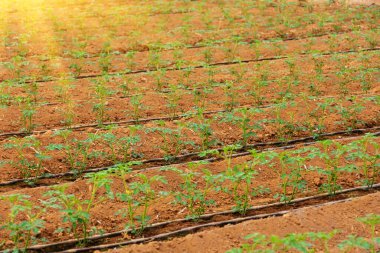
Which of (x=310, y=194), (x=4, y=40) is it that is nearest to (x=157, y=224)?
(x=310, y=194)

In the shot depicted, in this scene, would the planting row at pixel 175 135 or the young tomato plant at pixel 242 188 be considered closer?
the young tomato plant at pixel 242 188

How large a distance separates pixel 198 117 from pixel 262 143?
856 millimetres

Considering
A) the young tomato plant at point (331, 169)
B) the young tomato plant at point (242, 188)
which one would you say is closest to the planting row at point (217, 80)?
the young tomato plant at point (331, 169)

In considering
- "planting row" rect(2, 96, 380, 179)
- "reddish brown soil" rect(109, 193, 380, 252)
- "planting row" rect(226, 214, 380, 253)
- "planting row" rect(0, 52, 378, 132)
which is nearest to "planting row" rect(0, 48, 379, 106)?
"planting row" rect(0, 52, 378, 132)

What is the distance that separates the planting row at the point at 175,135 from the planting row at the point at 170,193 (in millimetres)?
619

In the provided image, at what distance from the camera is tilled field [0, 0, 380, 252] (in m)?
5.90

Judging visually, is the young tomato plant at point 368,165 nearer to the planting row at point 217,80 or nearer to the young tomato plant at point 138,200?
the young tomato plant at point 138,200

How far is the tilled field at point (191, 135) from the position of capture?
590cm

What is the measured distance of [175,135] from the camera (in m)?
7.73

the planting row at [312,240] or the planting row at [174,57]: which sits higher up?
the planting row at [312,240]

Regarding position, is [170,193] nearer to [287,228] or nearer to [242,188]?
[242,188]

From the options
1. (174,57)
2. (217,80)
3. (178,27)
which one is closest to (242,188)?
(217,80)

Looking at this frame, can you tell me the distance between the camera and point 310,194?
6793 millimetres

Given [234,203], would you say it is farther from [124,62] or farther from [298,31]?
[298,31]
